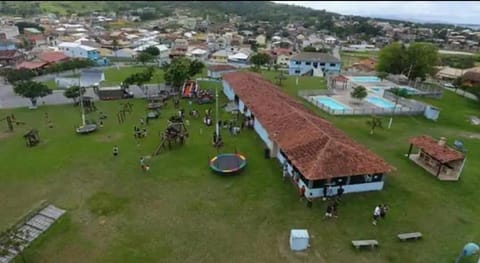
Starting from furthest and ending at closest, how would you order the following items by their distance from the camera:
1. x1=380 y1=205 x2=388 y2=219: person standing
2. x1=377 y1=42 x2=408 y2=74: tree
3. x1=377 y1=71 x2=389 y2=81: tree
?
1. x1=377 y1=71 x2=389 y2=81: tree
2. x1=377 y1=42 x2=408 y2=74: tree
3. x1=380 y1=205 x2=388 y2=219: person standing

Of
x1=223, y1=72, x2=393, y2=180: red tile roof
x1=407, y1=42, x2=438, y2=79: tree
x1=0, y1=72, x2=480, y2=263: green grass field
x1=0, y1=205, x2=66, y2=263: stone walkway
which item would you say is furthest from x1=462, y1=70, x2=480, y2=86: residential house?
x1=0, y1=205, x2=66, y2=263: stone walkway

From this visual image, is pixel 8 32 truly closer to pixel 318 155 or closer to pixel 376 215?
pixel 318 155

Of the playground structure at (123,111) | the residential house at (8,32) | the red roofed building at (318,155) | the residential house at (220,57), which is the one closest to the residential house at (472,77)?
the red roofed building at (318,155)

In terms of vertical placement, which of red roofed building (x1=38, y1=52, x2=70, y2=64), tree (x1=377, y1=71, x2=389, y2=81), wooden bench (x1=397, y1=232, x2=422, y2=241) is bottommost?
red roofed building (x1=38, y1=52, x2=70, y2=64)

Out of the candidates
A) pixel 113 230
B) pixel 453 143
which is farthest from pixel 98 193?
pixel 453 143

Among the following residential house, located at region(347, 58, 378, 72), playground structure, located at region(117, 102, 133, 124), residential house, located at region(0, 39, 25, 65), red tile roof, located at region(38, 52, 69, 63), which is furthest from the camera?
residential house, located at region(347, 58, 378, 72)

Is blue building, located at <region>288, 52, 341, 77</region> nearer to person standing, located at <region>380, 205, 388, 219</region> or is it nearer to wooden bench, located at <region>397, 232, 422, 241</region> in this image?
person standing, located at <region>380, 205, 388, 219</region>

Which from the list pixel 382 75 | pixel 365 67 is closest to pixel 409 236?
pixel 382 75
